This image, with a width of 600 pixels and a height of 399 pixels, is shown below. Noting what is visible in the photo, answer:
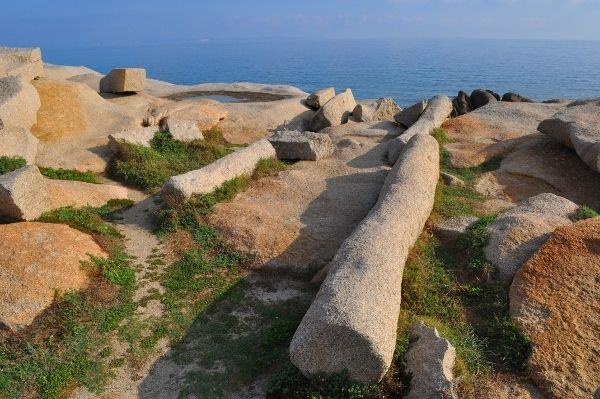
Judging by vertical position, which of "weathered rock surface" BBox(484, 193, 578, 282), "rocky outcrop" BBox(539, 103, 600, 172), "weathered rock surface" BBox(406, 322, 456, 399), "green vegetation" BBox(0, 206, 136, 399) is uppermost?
"rocky outcrop" BBox(539, 103, 600, 172)

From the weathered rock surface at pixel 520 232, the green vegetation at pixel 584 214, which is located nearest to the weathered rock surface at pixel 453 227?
the weathered rock surface at pixel 520 232

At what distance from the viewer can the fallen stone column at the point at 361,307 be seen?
5977mm

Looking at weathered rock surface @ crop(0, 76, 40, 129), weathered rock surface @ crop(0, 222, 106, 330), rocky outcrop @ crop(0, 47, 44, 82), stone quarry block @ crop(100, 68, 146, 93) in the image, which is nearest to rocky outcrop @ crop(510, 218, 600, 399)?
weathered rock surface @ crop(0, 222, 106, 330)

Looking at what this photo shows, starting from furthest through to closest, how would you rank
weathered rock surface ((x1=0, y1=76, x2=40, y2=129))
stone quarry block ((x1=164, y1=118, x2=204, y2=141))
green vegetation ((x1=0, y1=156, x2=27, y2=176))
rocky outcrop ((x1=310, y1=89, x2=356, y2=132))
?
rocky outcrop ((x1=310, y1=89, x2=356, y2=132)), stone quarry block ((x1=164, y1=118, x2=204, y2=141)), weathered rock surface ((x1=0, y1=76, x2=40, y2=129)), green vegetation ((x1=0, y1=156, x2=27, y2=176))

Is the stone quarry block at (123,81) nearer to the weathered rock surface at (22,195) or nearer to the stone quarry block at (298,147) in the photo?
the stone quarry block at (298,147)

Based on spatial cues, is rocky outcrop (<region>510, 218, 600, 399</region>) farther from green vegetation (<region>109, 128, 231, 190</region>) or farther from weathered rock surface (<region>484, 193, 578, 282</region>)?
green vegetation (<region>109, 128, 231, 190</region>)

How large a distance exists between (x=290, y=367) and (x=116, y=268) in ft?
13.1

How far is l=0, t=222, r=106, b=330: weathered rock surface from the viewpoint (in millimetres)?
7578

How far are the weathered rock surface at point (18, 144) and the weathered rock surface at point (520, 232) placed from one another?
10937 millimetres

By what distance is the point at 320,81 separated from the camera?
5475cm

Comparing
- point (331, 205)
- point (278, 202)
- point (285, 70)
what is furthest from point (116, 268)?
point (285, 70)

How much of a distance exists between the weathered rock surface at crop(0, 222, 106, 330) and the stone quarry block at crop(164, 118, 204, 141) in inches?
263

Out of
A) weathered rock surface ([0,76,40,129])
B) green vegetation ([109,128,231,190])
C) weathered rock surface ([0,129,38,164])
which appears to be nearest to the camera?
weathered rock surface ([0,129,38,164])

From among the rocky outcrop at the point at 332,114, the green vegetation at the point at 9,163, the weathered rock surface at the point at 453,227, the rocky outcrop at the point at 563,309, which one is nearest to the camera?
the rocky outcrop at the point at 563,309
